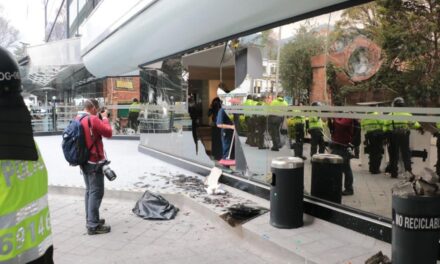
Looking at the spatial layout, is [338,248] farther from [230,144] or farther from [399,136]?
[230,144]

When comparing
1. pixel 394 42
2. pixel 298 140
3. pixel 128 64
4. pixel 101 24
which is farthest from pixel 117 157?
pixel 394 42

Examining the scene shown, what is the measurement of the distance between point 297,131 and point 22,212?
175 inches

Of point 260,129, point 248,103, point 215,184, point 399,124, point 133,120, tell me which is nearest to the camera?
point 399,124

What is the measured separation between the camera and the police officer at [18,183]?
1.63m

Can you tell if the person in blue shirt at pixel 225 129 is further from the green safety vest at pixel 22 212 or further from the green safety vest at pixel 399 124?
the green safety vest at pixel 22 212

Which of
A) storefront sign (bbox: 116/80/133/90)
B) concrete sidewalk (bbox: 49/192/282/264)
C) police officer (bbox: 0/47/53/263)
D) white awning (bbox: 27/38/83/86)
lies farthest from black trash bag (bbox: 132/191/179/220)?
white awning (bbox: 27/38/83/86)

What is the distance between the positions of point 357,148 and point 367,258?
4.55 ft

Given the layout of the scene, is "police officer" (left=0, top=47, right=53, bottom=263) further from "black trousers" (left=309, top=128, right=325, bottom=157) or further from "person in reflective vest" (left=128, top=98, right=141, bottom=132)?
"person in reflective vest" (left=128, top=98, right=141, bottom=132)

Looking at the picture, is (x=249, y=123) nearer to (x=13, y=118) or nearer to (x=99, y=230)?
(x=99, y=230)

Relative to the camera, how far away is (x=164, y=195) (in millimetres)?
6703

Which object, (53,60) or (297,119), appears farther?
(53,60)

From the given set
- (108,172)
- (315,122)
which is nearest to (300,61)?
(315,122)

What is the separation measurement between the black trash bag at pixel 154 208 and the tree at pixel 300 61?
96.8 inches

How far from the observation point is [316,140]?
17.7ft
